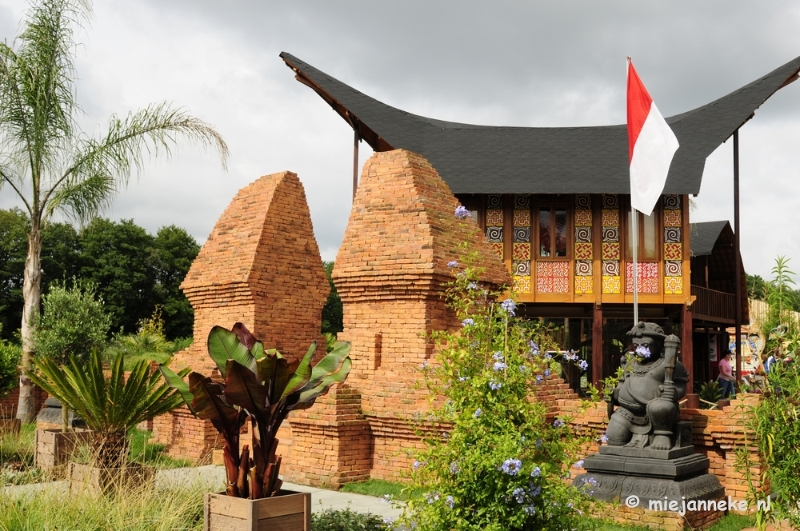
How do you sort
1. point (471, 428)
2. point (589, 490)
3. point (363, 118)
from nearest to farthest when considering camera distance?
point (471, 428)
point (589, 490)
point (363, 118)

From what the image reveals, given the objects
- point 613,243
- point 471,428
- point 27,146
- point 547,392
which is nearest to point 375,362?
point 547,392

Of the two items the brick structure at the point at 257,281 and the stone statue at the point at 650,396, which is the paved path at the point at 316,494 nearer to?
the stone statue at the point at 650,396

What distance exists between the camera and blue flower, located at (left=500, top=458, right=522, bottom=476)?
4480 millimetres

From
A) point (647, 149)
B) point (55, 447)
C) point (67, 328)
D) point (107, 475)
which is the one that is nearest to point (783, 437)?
point (107, 475)

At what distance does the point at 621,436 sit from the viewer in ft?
25.2

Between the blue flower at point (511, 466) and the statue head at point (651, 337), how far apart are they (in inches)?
148

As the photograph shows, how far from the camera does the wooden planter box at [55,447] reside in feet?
32.0

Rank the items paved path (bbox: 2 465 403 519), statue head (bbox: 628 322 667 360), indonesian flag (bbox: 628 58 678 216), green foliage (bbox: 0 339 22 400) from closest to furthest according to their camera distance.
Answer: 1. paved path (bbox: 2 465 403 519)
2. statue head (bbox: 628 322 667 360)
3. indonesian flag (bbox: 628 58 678 216)
4. green foliage (bbox: 0 339 22 400)

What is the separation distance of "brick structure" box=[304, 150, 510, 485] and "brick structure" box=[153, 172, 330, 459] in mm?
1870

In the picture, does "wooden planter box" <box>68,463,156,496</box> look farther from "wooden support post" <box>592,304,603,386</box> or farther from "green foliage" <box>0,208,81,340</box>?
"green foliage" <box>0,208,81,340</box>

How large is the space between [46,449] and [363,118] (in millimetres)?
11570

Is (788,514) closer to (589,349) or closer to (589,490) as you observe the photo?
(589,490)

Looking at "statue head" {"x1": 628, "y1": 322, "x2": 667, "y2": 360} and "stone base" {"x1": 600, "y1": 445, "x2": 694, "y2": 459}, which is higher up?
"statue head" {"x1": 628, "y1": 322, "x2": 667, "y2": 360}

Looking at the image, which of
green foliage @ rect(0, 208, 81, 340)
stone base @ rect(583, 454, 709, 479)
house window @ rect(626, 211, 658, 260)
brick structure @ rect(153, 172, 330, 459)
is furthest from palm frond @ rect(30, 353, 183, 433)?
green foliage @ rect(0, 208, 81, 340)
